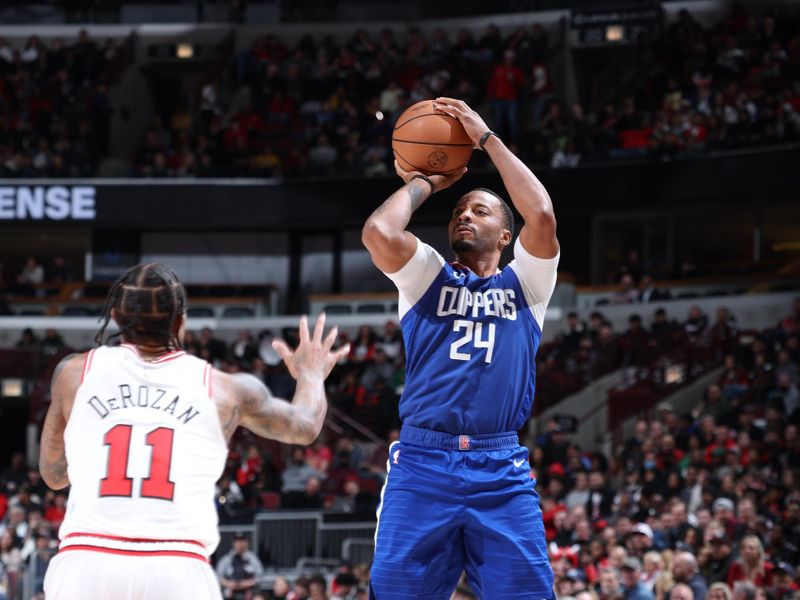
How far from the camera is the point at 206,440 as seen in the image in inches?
173

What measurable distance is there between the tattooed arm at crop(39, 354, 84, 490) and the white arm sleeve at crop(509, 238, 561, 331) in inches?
86.5

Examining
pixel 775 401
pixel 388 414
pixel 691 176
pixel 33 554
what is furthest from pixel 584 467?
pixel 691 176

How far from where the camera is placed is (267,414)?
4512mm

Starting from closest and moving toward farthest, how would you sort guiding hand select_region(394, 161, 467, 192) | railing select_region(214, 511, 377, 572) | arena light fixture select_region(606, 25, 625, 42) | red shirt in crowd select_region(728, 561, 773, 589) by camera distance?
guiding hand select_region(394, 161, 467, 192), red shirt in crowd select_region(728, 561, 773, 589), railing select_region(214, 511, 377, 572), arena light fixture select_region(606, 25, 625, 42)

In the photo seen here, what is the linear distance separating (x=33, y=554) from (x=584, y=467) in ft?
22.6

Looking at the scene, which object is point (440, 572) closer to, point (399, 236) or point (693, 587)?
point (399, 236)

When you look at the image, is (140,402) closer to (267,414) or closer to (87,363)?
(87,363)

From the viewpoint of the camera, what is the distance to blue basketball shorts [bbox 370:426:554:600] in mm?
5422

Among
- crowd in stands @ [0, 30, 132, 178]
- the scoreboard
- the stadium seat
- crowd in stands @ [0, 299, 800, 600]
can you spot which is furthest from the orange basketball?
the scoreboard

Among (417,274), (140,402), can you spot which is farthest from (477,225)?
(140,402)

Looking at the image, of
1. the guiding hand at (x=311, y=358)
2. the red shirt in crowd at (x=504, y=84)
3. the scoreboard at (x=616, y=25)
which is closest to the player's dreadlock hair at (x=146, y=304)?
the guiding hand at (x=311, y=358)

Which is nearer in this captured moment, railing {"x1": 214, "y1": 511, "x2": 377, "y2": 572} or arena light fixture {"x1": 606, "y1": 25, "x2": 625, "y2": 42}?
railing {"x1": 214, "y1": 511, "x2": 377, "y2": 572}

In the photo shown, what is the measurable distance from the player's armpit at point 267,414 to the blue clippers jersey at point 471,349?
3.77 feet

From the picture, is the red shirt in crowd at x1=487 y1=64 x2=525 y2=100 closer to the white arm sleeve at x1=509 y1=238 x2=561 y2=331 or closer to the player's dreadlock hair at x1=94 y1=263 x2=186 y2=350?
the white arm sleeve at x1=509 y1=238 x2=561 y2=331
